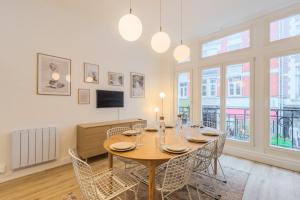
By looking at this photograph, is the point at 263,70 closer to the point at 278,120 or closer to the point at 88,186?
the point at 278,120

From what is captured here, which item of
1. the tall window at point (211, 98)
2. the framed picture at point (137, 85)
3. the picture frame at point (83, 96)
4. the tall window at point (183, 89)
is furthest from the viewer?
the tall window at point (183, 89)

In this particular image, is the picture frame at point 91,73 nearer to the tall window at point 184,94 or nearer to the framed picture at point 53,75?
the framed picture at point 53,75

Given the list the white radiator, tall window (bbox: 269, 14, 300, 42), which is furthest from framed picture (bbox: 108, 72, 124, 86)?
tall window (bbox: 269, 14, 300, 42)

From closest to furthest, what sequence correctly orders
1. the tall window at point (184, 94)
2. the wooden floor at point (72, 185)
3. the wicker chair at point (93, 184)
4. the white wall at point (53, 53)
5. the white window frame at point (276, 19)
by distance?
the wicker chair at point (93, 184) < the wooden floor at point (72, 185) < the white wall at point (53, 53) < the white window frame at point (276, 19) < the tall window at point (184, 94)

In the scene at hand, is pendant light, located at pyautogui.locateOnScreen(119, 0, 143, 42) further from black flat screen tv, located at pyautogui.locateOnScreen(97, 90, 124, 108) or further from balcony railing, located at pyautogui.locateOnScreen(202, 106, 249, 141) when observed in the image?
balcony railing, located at pyautogui.locateOnScreen(202, 106, 249, 141)

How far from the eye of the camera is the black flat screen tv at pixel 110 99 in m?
3.83

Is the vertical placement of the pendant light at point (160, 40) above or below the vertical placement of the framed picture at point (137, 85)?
above

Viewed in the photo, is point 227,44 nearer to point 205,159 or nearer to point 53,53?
point 205,159

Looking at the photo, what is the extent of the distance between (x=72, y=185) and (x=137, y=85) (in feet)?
9.72

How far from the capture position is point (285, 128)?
3275 mm

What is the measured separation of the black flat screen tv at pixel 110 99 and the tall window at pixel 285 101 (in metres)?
3.32

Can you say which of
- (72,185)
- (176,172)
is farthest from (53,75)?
(176,172)

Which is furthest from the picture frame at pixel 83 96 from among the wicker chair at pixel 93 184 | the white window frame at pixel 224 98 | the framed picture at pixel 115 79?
the white window frame at pixel 224 98

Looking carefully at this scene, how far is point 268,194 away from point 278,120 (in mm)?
1711
